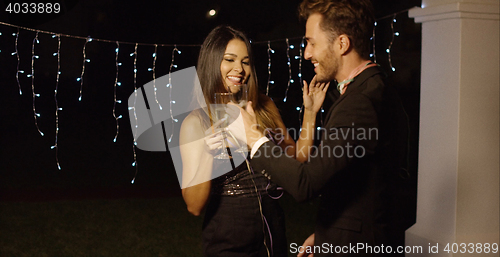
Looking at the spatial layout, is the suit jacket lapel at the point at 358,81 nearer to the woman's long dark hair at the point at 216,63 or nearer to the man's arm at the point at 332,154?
the man's arm at the point at 332,154

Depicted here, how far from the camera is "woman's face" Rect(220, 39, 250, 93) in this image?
212 cm

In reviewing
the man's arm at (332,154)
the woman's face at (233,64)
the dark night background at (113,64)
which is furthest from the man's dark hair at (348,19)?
the dark night background at (113,64)

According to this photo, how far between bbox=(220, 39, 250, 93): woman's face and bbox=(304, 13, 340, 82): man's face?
626 millimetres

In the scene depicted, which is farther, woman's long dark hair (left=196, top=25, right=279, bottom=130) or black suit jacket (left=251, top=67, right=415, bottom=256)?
woman's long dark hair (left=196, top=25, right=279, bottom=130)

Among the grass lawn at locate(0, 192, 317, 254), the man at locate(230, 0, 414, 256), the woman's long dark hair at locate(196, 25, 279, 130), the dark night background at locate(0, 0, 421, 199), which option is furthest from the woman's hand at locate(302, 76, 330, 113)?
the dark night background at locate(0, 0, 421, 199)

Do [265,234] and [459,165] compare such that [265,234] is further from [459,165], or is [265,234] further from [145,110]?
[145,110]

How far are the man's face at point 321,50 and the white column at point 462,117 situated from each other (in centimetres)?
149

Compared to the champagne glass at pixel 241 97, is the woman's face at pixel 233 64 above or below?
above

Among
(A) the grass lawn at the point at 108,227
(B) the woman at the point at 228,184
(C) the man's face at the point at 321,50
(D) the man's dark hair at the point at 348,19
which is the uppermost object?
(D) the man's dark hair at the point at 348,19

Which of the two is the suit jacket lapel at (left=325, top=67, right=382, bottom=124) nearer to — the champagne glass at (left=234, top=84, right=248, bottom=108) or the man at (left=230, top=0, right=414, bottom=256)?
the man at (left=230, top=0, right=414, bottom=256)

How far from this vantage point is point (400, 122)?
57.1 inches

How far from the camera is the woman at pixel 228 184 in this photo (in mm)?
1890

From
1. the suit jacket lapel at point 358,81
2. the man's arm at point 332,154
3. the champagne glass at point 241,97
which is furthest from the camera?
the champagne glass at point 241,97

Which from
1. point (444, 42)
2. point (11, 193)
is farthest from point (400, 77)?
point (11, 193)
